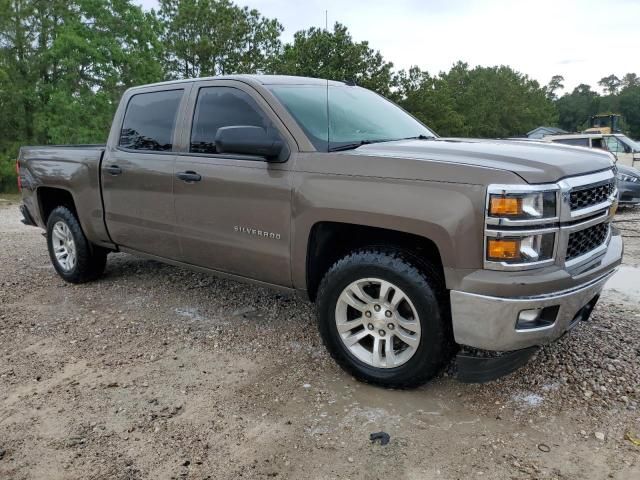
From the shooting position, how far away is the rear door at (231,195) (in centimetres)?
351

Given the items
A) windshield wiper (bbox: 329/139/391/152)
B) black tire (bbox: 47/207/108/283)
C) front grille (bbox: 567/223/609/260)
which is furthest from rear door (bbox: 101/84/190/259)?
front grille (bbox: 567/223/609/260)

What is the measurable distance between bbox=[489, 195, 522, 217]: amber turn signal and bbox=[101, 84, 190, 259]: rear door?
255 centimetres

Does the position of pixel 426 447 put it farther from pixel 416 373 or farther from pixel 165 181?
pixel 165 181

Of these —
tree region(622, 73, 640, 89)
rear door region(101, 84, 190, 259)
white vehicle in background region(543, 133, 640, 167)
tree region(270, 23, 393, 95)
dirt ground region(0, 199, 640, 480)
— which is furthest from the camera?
tree region(622, 73, 640, 89)

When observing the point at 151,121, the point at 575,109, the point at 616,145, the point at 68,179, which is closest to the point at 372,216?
the point at 151,121

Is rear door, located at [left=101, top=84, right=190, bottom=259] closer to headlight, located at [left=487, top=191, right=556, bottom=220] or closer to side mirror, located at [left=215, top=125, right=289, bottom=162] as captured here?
side mirror, located at [left=215, top=125, right=289, bottom=162]

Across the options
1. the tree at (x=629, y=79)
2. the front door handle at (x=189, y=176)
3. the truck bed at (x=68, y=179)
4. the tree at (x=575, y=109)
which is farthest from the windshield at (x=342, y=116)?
the tree at (x=629, y=79)

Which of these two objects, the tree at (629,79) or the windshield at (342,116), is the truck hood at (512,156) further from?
the tree at (629,79)

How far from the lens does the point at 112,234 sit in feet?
16.0

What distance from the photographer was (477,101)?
54.9m

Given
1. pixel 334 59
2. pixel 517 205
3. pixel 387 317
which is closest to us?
pixel 517 205

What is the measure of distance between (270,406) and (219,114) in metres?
2.14

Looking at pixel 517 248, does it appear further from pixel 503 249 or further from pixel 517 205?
pixel 517 205

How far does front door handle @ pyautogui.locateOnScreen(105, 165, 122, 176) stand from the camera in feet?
15.2
